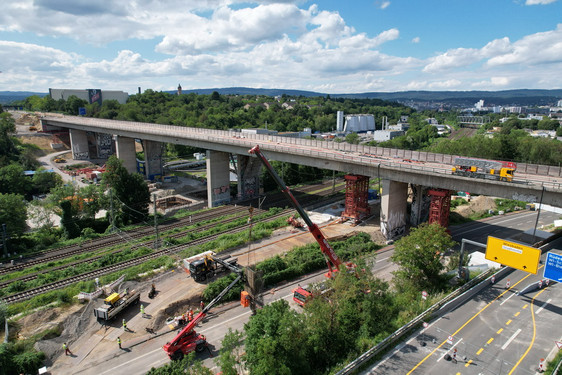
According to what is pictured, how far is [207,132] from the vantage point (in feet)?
261

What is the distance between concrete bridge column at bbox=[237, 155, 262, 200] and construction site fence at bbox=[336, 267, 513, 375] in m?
47.1

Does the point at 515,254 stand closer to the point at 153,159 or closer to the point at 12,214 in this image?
the point at 12,214

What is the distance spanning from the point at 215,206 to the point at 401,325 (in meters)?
49.9

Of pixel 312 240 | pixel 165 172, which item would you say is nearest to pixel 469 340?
pixel 312 240

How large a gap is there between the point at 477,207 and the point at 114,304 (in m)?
55.3

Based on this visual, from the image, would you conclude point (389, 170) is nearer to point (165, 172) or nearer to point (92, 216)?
point (92, 216)

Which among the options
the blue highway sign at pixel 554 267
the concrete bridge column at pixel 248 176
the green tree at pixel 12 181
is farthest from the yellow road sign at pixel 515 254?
the green tree at pixel 12 181

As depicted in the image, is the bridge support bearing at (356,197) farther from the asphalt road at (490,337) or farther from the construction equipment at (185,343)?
the construction equipment at (185,343)

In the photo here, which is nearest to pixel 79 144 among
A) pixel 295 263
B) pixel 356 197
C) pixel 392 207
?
pixel 356 197

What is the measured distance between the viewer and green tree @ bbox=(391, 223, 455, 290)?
27.7m

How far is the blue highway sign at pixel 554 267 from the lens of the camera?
83.1 feet

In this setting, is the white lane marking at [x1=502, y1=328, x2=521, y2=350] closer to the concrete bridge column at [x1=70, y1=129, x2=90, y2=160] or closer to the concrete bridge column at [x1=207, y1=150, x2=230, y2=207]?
the concrete bridge column at [x1=207, y1=150, x2=230, y2=207]

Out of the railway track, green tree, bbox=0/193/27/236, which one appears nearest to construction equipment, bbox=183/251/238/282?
the railway track

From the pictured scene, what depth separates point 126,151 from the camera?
307ft
